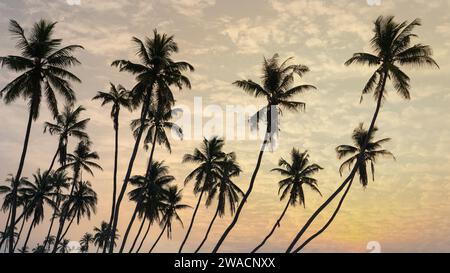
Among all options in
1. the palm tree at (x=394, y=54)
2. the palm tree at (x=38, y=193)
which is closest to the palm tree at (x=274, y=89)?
the palm tree at (x=394, y=54)

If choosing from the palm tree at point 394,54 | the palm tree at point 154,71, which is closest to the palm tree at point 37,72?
the palm tree at point 154,71

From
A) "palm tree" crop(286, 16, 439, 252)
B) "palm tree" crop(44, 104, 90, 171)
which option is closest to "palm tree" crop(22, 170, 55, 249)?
"palm tree" crop(44, 104, 90, 171)

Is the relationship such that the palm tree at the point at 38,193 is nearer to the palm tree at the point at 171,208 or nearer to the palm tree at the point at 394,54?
the palm tree at the point at 171,208

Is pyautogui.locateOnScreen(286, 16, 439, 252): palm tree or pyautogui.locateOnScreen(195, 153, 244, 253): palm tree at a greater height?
pyautogui.locateOnScreen(286, 16, 439, 252): palm tree

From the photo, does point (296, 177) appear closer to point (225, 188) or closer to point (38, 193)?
point (225, 188)

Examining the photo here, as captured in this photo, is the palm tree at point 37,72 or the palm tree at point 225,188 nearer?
the palm tree at point 37,72

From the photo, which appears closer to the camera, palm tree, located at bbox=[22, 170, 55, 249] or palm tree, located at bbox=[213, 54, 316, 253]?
palm tree, located at bbox=[213, 54, 316, 253]

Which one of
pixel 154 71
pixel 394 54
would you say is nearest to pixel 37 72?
pixel 154 71

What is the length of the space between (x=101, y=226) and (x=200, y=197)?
54.5 m

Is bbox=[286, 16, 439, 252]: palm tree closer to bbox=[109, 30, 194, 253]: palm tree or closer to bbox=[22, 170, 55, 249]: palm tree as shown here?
bbox=[109, 30, 194, 253]: palm tree

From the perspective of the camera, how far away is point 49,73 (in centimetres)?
2895

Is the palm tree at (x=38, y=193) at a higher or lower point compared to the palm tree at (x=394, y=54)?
lower

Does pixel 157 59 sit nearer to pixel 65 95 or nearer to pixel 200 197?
pixel 65 95
